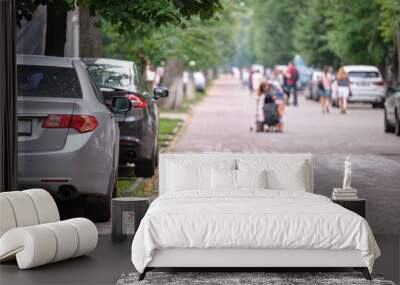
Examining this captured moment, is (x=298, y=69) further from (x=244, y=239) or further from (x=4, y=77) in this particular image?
(x=244, y=239)

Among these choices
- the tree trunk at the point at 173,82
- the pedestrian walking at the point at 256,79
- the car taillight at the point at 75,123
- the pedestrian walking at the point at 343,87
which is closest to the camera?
the car taillight at the point at 75,123

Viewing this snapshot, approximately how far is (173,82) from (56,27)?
666 centimetres

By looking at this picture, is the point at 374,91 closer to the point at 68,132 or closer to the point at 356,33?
the point at 356,33

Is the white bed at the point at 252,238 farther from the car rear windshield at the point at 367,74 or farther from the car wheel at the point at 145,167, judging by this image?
the car rear windshield at the point at 367,74

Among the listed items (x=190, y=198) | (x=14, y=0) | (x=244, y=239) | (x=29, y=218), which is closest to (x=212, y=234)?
(x=244, y=239)

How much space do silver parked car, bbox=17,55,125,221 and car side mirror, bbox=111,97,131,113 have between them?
1.14ft

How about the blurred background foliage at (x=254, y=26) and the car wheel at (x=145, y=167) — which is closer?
the blurred background foliage at (x=254, y=26)

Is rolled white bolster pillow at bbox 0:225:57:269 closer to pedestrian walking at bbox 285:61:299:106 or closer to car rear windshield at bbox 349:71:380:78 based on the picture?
car rear windshield at bbox 349:71:380:78

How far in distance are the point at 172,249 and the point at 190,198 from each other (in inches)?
39.0

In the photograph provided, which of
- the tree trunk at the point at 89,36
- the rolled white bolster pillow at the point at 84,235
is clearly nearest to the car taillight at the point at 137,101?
the tree trunk at the point at 89,36

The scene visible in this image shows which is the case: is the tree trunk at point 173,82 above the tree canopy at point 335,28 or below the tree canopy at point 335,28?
below

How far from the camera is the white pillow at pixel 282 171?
36.1 ft

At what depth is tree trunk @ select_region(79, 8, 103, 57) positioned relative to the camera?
1329cm

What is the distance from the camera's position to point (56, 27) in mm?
13469
